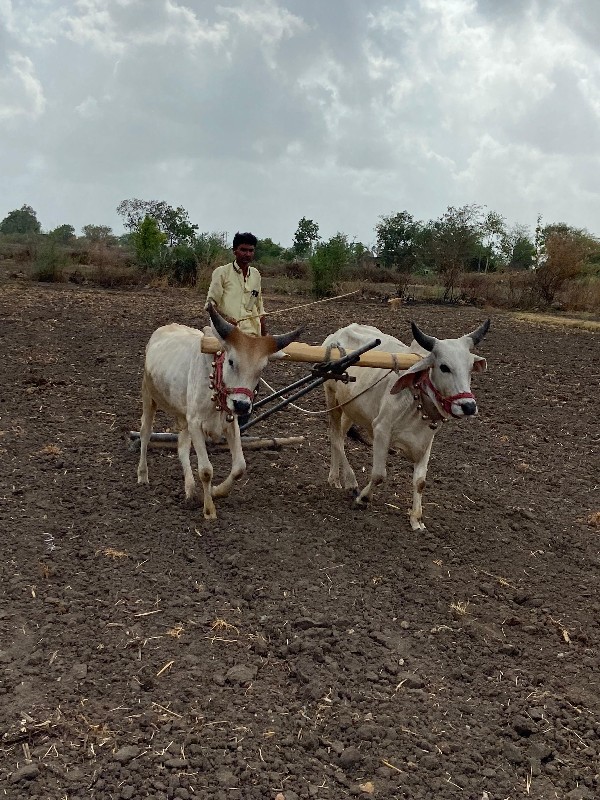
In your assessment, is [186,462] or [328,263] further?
[328,263]

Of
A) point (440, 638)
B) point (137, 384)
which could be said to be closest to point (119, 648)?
point (440, 638)

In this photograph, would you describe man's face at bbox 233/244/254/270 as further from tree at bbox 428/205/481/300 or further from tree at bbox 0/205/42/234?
tree at bbox 0/205/42/234

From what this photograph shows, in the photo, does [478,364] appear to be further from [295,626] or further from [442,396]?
[295,626]

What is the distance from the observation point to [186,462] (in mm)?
5957

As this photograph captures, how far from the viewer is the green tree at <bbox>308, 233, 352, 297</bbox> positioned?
2450 centimetres

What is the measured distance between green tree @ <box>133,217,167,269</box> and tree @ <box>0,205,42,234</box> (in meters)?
36.9

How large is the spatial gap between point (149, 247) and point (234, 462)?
21.9 metres

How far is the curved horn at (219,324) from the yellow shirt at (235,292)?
1.31 meters

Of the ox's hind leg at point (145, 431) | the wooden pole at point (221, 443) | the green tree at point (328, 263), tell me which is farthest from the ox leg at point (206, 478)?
the green tree at point (328, 263)

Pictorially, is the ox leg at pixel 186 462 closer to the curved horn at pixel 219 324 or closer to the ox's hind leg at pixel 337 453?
the ox's hind leg at pixel 337 453

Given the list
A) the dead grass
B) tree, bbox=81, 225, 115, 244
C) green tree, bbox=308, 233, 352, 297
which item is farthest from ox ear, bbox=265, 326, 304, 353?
tree, bbox=81, 225, 115, 244

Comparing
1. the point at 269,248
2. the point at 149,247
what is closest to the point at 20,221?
the point at 269,248

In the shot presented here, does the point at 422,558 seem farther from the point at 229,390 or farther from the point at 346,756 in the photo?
the point at 346,756

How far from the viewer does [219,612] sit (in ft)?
13.6
